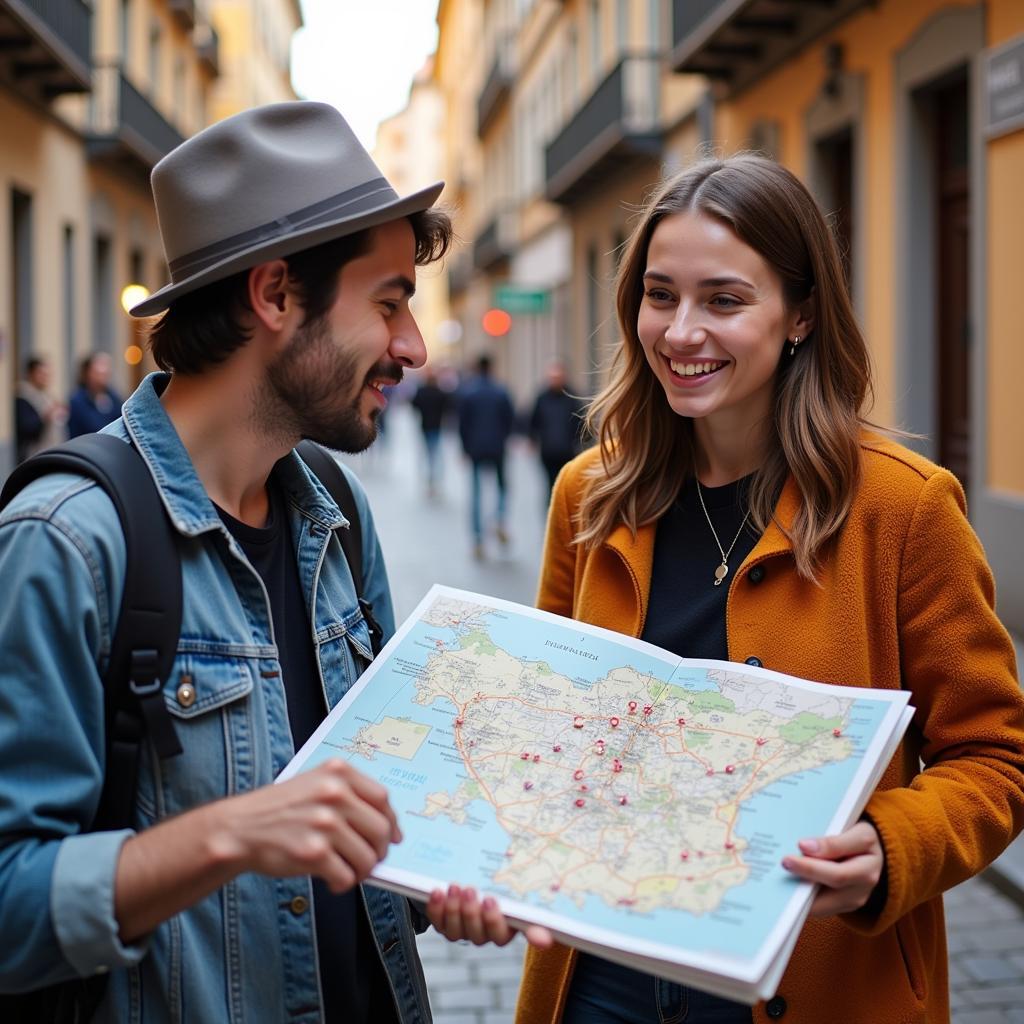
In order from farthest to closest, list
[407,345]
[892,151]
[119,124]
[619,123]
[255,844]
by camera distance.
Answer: [119,124]
[619,123]
[892,151]
[407,345]
[255,844]

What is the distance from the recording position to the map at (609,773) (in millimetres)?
1788

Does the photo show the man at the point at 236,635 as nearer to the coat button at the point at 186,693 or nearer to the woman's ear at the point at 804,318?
the coat button at the point at 186,693

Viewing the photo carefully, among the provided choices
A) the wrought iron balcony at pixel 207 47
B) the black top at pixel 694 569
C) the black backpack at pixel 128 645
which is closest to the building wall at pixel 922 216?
the black top at pixel 694 569

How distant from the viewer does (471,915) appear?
181 cm

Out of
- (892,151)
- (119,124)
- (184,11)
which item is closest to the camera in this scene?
(892,151)

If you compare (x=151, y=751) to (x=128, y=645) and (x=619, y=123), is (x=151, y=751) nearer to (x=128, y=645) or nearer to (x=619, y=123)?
(x=128, y=645)

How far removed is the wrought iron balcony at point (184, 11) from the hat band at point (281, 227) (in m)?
31.0

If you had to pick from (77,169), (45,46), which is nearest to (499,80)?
(77,169)

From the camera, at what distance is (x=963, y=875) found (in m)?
2.12

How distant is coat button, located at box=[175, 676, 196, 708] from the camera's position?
1882 millimetres

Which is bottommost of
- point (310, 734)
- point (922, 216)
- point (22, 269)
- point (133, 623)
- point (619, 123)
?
point (310, 734)

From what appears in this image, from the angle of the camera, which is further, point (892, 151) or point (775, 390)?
point (892, 151)

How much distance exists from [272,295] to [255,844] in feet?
2.69

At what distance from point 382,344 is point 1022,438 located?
8.18 metres
